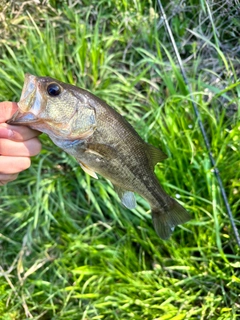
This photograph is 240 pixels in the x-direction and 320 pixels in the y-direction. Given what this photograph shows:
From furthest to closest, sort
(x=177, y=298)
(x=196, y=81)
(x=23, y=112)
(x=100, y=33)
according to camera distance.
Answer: (x=100, y=33) → (x=196, y=81) → (x=177, y=298) → (x=23, y=112)

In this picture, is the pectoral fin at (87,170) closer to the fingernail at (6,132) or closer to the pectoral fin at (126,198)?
the pectoral fin at (126,198)

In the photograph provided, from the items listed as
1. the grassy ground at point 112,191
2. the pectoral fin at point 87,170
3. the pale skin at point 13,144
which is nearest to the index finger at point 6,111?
the pale skin at point 13,144

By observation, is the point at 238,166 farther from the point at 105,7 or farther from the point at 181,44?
the point at 105,7

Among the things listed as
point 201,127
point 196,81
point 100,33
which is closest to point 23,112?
point 201,127

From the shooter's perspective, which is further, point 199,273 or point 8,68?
point 8,68

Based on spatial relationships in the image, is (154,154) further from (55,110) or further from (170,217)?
(55,110)

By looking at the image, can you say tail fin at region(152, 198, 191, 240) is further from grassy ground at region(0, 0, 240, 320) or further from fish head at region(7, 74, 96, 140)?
fish head at region(7, 74, 96, 140)

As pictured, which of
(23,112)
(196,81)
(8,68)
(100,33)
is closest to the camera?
(23,112)

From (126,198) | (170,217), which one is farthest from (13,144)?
(170,217)
